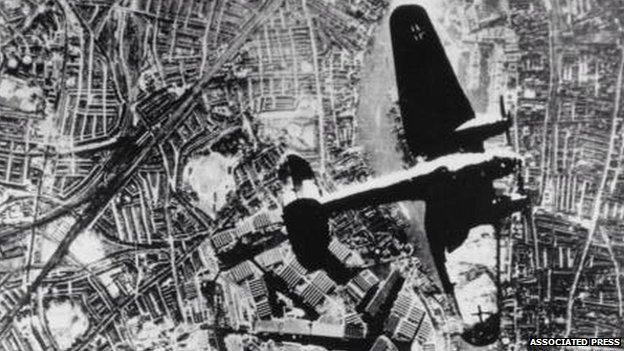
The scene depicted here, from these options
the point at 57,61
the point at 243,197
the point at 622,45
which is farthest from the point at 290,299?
the point at 622,45

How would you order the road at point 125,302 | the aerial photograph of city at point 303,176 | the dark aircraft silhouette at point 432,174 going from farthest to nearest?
the road at point 125,302 → the aerial photograph of city at point 303,176 → the dark aircraft silhouette at point 432,174

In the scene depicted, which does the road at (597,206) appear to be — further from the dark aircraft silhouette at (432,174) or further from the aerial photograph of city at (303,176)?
the dark aircraft silhouette at (432,174)

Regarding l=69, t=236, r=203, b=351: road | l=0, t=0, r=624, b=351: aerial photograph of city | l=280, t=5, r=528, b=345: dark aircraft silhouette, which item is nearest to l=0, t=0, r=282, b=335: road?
l=0, t=0, r=624, b=351: aerial photograph of city

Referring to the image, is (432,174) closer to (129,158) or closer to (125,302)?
(129,158)

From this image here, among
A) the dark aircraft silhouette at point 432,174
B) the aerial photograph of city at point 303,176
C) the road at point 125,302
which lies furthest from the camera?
the road at point 125,302

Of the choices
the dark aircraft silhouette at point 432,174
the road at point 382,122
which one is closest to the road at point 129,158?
the road at point 382,122

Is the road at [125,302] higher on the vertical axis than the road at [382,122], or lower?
lower

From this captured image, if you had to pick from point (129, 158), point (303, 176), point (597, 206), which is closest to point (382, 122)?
point (303, 176)
